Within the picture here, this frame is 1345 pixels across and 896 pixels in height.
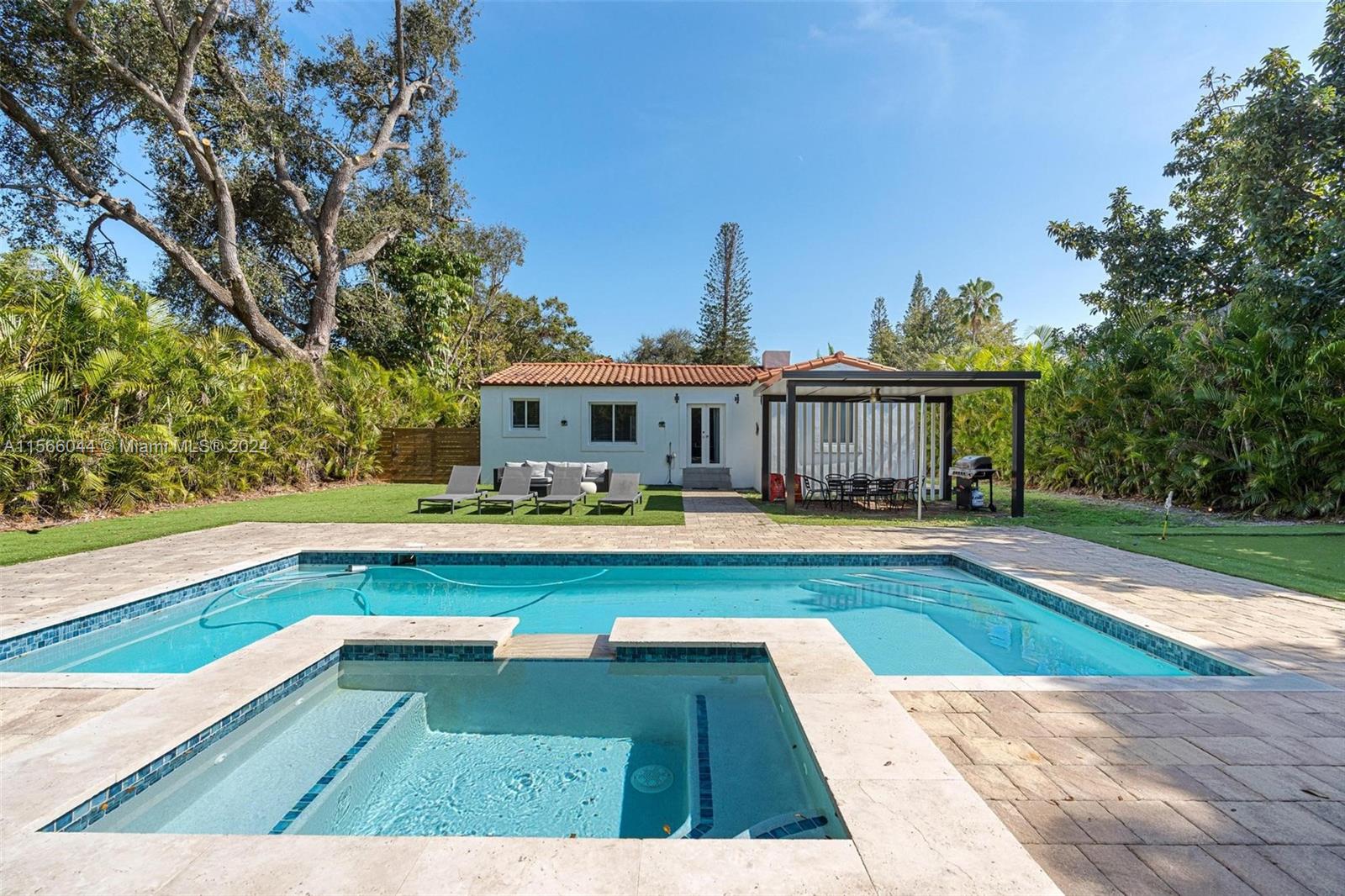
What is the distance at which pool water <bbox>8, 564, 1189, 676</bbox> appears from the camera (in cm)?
483

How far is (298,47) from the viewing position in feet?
69.7

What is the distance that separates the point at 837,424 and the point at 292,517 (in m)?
12.7

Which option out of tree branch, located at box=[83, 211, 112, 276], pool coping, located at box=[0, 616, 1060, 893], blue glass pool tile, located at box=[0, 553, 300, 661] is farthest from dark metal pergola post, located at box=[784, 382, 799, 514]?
tree branch, located at box=[83, 211, 112, 276]

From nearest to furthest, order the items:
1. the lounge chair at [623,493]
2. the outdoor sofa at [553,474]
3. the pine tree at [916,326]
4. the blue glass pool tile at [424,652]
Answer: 1. the blue glass pool tile at [424,652]
2. the lounge chair at [623,493]
3. the outdoor sofa at [553,474]
4. the pine tree at [916,326]

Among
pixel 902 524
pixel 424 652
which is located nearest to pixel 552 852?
pixel 424 652

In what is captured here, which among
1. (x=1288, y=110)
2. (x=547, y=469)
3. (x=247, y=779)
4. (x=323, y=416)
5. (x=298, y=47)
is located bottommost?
(x=247, y=779)

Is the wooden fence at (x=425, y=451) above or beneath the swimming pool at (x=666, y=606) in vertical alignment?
above

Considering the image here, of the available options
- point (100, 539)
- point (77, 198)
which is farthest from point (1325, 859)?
point (77, 198)

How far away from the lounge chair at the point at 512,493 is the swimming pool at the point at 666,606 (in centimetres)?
451

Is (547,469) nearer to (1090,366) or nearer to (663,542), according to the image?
(663,542)

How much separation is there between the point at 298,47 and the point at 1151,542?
93.9 feet

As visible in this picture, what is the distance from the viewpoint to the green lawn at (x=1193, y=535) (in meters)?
6.74

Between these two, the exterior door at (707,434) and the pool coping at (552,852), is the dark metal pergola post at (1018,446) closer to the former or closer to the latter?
the exterior door at (707,434)

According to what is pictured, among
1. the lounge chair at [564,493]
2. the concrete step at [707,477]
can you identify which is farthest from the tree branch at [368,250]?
the concrete step at [707,477]
